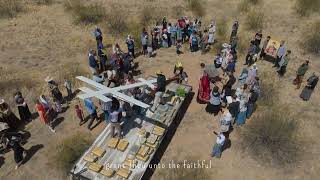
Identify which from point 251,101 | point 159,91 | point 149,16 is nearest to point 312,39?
point 251,101

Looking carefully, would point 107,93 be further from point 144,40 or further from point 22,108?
point 144,40

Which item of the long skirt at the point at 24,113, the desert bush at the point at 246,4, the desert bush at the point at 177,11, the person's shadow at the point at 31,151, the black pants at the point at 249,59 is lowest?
the person's shadow at the point at 31,151

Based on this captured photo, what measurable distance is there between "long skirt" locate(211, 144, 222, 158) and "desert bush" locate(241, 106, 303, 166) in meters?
1.25

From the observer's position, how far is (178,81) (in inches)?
673

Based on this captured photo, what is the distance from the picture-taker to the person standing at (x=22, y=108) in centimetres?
1477

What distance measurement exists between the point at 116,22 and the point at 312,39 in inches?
459

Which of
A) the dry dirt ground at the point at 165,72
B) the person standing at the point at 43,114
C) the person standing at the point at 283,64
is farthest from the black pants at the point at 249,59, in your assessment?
the person standing at the point at 43,114

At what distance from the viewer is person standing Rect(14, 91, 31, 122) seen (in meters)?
14.8

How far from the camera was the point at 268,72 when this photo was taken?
59.7 ft

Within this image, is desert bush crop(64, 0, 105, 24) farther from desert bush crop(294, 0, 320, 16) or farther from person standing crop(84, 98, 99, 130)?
desert bush crop(294, 0, 320, 16)

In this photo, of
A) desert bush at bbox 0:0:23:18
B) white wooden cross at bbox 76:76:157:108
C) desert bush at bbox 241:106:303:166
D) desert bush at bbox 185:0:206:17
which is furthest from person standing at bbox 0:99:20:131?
desert bush at bbox 185:0:206:17

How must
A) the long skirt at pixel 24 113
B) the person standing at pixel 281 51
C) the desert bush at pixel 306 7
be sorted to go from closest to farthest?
the long skirt at pixel 24 113 → the person standing at pixel 281 51 → the desert bush at pixel 306 7

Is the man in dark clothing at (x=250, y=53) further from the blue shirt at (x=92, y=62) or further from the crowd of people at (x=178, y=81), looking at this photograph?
the blue shirt at (x=92, y=62)

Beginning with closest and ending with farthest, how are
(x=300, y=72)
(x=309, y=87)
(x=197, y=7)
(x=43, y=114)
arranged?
(x=43, y=114) < (x=309, y=87) < (x=300, y=72) < (x=197, y=7)
